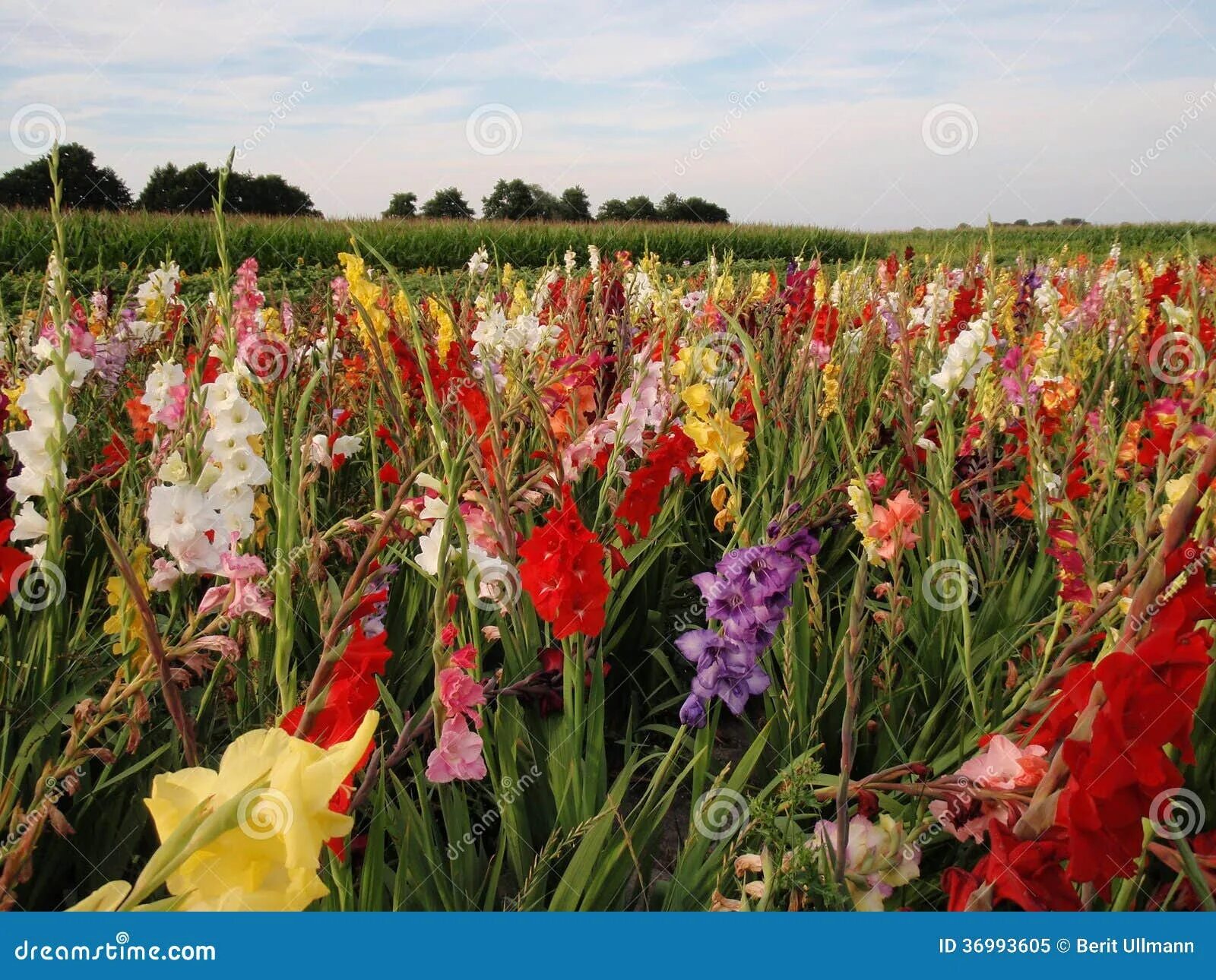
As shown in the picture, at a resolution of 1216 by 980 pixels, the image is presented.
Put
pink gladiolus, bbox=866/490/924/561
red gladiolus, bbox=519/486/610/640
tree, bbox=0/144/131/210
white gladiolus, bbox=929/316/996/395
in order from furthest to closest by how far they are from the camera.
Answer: tree, bbox=0/144/131/210, white gladiolus, bbox=929/316/996/395, pink gladiolus, bbox=866/490/924/561, red gladiolus, bbox=519/486/610/640

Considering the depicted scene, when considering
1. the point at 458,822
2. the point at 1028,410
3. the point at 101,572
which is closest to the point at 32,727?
the point at 101,572

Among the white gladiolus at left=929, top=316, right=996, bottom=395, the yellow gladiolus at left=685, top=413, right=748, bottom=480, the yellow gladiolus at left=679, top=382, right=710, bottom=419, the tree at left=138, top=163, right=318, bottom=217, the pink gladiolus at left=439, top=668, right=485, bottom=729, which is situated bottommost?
the pink gladiolus at left=439, top=668, right=485, bottom=729

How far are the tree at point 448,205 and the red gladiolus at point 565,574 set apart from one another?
26119mm

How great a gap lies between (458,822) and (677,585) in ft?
3.73

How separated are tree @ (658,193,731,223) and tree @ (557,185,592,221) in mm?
2682

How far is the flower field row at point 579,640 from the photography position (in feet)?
2.54

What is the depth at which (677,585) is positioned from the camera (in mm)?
2352

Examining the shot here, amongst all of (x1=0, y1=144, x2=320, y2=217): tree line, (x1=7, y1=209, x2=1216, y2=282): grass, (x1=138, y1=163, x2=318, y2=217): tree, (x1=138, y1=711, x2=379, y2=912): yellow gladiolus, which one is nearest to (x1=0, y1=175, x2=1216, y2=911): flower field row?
(x1=138, y1=711, x2=379, y2=912): yellow gladiolus

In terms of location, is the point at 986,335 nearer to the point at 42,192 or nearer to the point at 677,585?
the point at 677,585

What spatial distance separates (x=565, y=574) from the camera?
1.32 metres

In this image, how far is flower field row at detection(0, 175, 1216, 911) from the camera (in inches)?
30.5

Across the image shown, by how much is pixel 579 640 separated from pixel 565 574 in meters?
0.22

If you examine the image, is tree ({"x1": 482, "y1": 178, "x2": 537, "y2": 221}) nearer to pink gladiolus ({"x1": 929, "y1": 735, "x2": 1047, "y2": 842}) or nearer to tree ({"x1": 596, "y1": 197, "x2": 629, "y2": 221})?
tree ({"x1": 596, "y1": 197, "x2": 629, "y2": 221})

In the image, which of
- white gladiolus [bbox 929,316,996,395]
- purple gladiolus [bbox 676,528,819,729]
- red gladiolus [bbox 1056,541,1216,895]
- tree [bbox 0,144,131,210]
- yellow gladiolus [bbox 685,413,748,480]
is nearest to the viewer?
red gladiolus [bbox 1056,541,1216,895]
